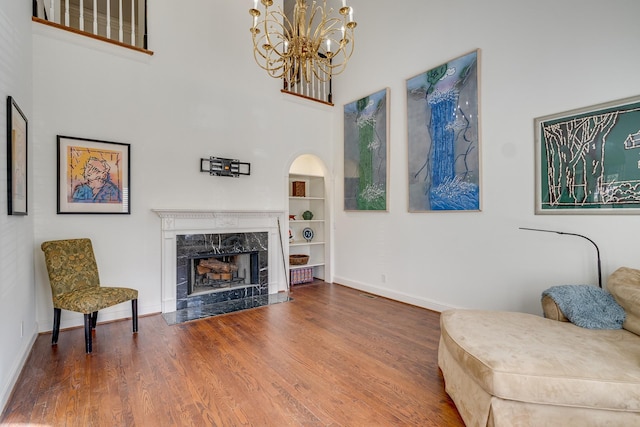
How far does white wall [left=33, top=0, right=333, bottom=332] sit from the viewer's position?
3.39 m

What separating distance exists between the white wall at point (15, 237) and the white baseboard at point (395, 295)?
407cm

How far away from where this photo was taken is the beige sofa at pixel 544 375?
1.59 meters

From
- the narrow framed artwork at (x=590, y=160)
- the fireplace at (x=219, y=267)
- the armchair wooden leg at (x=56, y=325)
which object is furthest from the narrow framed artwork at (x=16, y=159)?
the narrow framed artwork at (x=590, y=160)

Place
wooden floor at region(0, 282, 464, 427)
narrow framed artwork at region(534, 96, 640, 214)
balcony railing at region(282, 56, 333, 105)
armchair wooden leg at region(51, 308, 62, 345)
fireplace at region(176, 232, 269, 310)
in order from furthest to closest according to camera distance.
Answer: balcony railing at region(282, 56, 333, 105) → fireplace at region(176, 232, 269, 310) → armchair wooden leg at region(51, 308, 62, 345) → narrow framed artwork at region(534, 96, 640, 214) → wooden floor at region(0, 282, 464, 427)

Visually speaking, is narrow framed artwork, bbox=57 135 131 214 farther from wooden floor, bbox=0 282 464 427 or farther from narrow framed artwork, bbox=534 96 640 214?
Answer: narrow framed artwork, bbox=534 96 640 214

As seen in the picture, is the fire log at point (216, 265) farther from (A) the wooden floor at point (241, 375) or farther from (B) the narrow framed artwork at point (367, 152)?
(B) the narrow framed artwork at point (367, 152)

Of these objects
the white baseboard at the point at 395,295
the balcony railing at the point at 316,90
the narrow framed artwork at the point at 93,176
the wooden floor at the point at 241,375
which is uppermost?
the balcony railing at the point at 316,90

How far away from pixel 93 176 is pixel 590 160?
512 cm

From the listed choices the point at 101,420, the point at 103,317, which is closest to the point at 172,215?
the point at 103,317

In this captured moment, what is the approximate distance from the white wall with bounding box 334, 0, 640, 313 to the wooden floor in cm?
89

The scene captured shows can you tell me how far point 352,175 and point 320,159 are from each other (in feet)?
2.29

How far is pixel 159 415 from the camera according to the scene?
201 centimetres

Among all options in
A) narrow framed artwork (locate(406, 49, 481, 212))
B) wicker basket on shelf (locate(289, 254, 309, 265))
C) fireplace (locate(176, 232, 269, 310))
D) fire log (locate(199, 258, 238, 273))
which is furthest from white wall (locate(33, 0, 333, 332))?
narrow framed artwork (locate(406, 49, 481, 212))

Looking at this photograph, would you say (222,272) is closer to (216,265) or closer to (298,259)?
(216,265)
